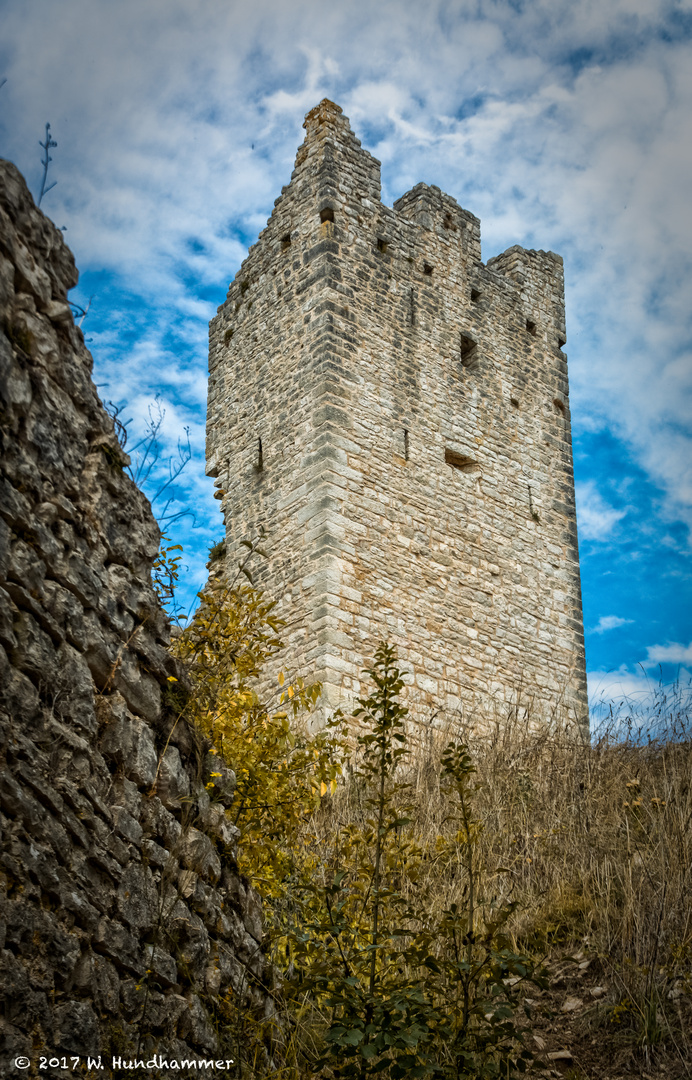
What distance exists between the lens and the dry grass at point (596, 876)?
3.71 metres

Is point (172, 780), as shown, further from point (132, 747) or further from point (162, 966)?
point (162, 966)

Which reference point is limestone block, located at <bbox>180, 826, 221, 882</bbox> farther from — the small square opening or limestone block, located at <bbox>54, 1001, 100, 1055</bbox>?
the small square opening

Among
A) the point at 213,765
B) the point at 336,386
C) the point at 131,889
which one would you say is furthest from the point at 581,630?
the point at 131,889

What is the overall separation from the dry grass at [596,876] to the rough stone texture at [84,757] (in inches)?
47.9

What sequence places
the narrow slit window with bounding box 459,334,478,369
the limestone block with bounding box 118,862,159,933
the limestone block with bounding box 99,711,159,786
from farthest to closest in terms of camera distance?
the narrow slit window with bounding box 459,334,478,369, the limestone block with bounding box 99,711,159,786, the limestone block with bounding box 118,862,159,933

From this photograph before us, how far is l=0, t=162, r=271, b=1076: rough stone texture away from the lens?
7.72 ft

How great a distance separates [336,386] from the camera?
29.2 ft

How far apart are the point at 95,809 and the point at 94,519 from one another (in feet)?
2.99

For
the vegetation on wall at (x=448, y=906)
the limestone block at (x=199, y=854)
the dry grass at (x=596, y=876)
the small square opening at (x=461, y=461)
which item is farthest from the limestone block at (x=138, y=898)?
the small square opening at (x=461, y=461)

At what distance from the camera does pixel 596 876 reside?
4562 mm

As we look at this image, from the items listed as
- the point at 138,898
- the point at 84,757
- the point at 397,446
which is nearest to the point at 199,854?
the point at 138,898

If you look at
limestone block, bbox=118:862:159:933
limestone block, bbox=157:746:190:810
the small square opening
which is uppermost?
the small square opening

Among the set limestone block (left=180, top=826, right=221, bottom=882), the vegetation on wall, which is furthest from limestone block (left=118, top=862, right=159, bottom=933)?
the vegetation on wall

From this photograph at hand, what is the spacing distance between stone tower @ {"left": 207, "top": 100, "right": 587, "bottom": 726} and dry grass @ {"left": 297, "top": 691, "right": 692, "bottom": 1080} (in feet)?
7.13
